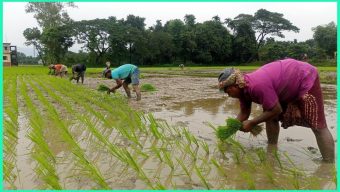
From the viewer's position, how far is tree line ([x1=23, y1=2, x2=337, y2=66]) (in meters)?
35.5

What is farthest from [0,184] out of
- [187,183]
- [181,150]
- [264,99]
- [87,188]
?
[264,99]

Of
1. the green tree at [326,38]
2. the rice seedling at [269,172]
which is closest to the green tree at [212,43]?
the green tree at [326,38]

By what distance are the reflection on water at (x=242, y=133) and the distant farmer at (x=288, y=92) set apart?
0.88 ft

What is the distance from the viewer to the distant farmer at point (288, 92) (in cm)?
306

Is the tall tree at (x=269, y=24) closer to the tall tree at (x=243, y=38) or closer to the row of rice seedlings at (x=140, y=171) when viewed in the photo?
the tall tree at (x=243, y=38)

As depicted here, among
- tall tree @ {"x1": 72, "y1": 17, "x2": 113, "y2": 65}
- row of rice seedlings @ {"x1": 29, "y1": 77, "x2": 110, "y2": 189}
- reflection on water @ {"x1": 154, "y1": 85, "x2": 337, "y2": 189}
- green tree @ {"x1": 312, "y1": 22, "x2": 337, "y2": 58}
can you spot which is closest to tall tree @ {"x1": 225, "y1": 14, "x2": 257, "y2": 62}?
green tree @ {"x1": 312, "y1": 22, "x2": 337, "y2": 58}

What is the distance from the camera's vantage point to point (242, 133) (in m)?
4.34

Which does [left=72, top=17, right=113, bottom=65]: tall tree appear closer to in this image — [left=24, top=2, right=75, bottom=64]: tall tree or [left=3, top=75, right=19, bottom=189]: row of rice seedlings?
[left=24, top=2, right=75, bottom=64]: tall tree

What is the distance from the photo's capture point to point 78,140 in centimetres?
390

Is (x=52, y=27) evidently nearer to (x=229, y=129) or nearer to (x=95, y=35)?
(x=95, y=35)

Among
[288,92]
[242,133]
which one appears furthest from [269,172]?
[242,133]

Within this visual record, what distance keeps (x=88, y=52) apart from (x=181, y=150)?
35.9m

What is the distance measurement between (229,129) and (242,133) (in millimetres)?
985

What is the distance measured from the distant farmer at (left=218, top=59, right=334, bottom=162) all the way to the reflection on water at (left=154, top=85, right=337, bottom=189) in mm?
267
